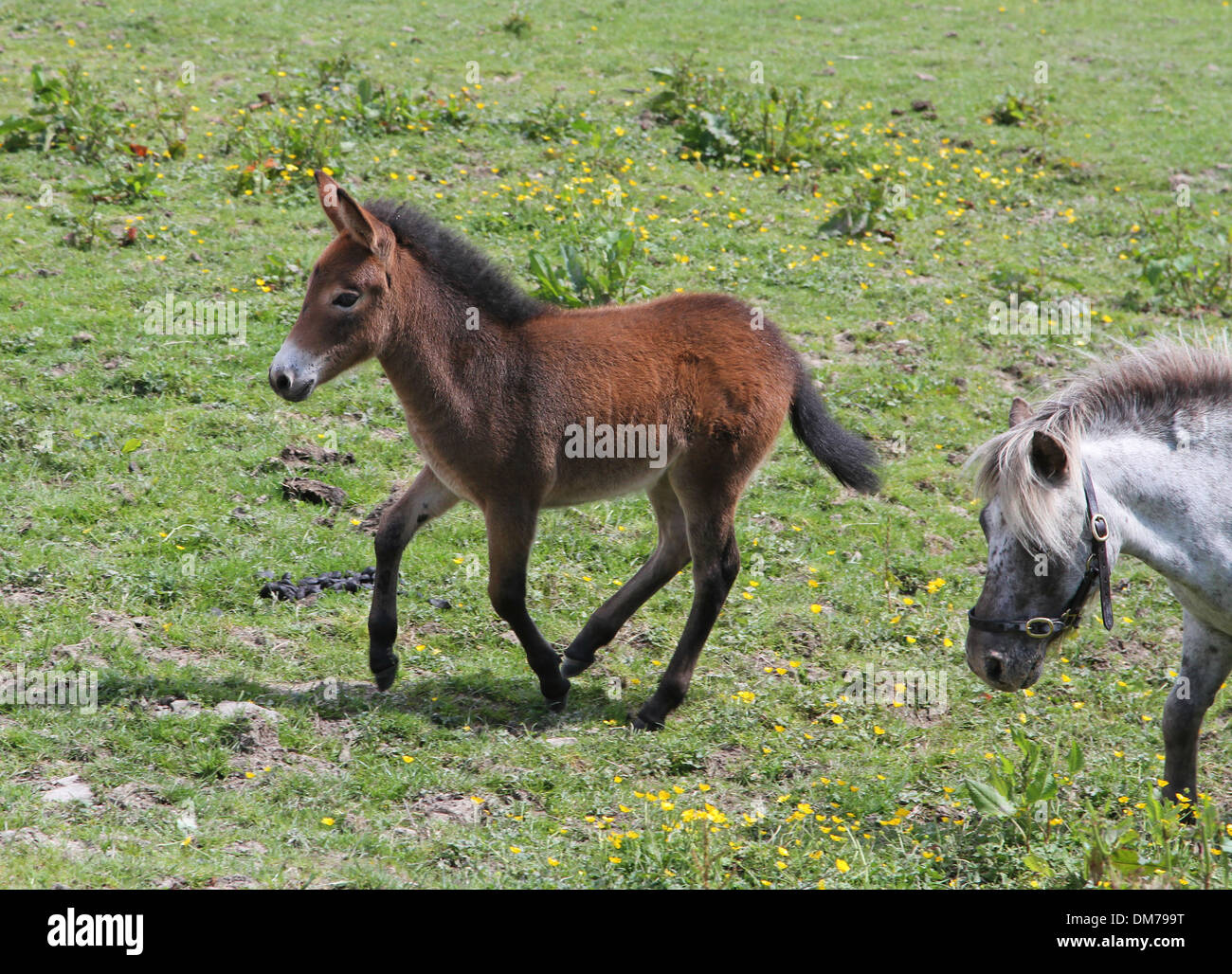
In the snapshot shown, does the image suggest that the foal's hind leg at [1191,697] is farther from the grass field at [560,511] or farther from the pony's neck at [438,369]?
the pony's neck at [438,369]

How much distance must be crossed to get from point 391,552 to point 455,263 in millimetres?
1492

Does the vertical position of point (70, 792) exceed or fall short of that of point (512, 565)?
it falls short

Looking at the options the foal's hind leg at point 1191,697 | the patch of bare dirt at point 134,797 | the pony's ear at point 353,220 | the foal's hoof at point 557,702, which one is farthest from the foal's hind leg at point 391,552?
the foal's hind leg at point 1191,697

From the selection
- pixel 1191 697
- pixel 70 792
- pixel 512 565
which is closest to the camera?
pixel 70 792

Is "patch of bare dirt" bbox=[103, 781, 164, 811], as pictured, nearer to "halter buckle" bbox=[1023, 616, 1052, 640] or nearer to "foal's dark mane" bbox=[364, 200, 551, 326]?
"foal's dark mane" bbox=[364, 200, 551, 326]

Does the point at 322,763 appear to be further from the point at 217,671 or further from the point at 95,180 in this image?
the point at 95,180

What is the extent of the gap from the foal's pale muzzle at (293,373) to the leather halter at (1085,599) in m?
3.06

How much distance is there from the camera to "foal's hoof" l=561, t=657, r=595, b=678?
20.6 ft

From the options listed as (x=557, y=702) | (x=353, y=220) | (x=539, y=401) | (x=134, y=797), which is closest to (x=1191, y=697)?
(x=557, y=702)

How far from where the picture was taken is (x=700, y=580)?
608 cm

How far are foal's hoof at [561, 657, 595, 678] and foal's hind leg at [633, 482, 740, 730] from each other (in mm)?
389

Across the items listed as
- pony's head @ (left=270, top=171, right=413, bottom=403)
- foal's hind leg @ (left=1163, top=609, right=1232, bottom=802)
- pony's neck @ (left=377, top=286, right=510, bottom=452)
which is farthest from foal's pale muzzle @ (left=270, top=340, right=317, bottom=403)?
foal's hind leg @ (left=1163, top=609, right=1232, bottom=802)

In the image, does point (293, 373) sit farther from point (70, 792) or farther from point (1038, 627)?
point (1038, 627)

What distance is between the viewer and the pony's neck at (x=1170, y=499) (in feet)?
15.1
